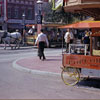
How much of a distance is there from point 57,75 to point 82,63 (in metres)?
2.06

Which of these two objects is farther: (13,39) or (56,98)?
(13,39)

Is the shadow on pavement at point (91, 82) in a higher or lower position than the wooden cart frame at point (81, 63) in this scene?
lower

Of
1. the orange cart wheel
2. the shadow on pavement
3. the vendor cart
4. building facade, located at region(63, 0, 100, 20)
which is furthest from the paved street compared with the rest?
building facade, located at region(63, 0, 100, 20)

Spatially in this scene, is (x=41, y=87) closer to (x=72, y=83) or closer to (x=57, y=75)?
(x=72, y=83)

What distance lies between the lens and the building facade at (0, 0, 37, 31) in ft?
129

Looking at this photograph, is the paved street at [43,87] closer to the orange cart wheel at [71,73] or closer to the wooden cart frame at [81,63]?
the orange cart wheel at [71,73]

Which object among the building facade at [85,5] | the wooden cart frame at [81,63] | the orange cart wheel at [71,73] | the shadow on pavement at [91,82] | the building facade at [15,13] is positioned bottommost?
the shadow on pavement at [91,82]

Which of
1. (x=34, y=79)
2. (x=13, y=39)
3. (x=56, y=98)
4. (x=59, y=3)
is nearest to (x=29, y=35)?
(x=13, y=39)

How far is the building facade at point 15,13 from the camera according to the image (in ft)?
129

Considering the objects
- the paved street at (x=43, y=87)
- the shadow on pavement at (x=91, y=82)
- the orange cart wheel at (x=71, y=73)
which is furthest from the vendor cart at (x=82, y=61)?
the paved street at (x=43, y=87)

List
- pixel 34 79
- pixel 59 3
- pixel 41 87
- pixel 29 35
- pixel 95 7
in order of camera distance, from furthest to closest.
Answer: pixel 29 35 < pixel 59 3 < pixel 95 7 < pixel 34 79 < pixel 41 87

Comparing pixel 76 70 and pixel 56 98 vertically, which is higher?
pixel 76 70

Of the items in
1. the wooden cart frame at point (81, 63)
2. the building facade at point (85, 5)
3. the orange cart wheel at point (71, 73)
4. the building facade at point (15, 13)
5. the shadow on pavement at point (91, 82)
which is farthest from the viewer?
the building facade at point (15, 13)

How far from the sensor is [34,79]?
9141 millimetres
